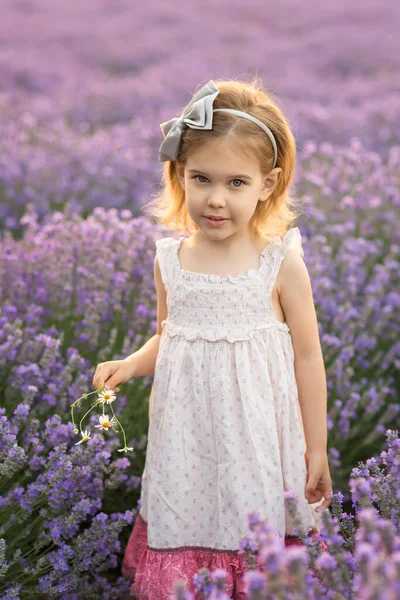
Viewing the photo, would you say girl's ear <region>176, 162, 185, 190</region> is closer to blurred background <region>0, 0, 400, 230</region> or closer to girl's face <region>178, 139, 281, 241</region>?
girl's face <region>178, 139, 281, 241</region>

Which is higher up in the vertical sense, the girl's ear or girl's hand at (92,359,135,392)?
the girl's ear

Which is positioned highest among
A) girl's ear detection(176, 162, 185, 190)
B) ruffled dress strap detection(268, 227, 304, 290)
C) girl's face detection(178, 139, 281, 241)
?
girl's ear detection(176, 162, 185, 190)

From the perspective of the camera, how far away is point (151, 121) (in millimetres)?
7172

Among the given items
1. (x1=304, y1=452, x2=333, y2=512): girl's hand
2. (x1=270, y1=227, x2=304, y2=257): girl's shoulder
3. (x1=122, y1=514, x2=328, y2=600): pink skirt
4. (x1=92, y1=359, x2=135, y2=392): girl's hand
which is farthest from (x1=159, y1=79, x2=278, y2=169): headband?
(x1=122, y1=514, x2=328, y2=600): pink skirt

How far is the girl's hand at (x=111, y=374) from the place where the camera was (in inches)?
81.3

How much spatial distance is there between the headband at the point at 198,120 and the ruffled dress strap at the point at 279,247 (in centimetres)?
19

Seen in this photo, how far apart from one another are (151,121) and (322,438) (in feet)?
18.2

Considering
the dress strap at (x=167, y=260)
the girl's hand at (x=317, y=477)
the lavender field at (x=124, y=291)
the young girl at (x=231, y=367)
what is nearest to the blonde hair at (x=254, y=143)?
the young girl at (x=231, y=367)

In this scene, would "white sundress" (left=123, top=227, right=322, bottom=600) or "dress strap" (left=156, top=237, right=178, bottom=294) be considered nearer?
"white sundress" (left=123, top=227, right=322, bottom=600)

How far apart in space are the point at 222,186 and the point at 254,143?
132mm

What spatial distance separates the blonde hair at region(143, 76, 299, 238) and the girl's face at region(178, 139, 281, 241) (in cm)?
3

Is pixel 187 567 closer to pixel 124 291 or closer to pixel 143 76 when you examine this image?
pixel 124 291

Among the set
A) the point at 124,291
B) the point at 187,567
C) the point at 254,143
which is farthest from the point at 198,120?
the point at 124,291

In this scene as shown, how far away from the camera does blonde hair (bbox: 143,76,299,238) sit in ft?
6.23
